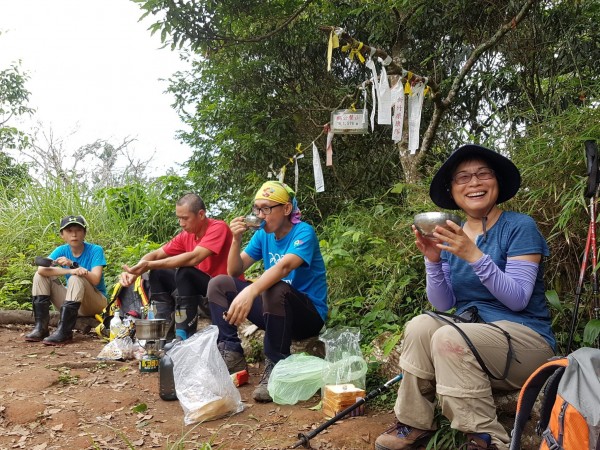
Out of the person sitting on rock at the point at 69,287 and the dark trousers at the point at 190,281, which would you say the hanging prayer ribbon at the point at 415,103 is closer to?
the dark trousers at the point at 190,281

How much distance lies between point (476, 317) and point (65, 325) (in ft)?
12.8

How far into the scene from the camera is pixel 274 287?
3186 millimetres

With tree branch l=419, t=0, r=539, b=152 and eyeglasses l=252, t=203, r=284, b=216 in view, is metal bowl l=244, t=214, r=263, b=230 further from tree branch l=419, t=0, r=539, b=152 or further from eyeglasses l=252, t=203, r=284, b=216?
tree branch l=419, t=0, r=539, b=152

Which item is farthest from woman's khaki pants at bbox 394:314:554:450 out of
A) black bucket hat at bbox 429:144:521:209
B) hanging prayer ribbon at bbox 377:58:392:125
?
hanging prayer ribbon at bbox 377:58:392:125

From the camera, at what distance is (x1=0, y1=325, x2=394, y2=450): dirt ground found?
→ 2639 mm

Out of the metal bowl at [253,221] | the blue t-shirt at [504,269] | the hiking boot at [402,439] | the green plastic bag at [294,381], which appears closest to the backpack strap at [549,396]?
the blue t-shirt at [504,269]

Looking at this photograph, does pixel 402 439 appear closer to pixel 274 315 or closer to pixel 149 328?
pixel 274 315

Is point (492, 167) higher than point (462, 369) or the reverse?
higher

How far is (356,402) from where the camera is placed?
270cm

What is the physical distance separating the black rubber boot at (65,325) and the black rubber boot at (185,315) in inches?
53.6

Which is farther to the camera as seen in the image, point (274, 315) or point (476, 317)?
point (274, 315)

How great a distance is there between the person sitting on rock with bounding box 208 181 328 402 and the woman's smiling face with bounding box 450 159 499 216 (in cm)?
114

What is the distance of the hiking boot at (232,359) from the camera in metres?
3.59

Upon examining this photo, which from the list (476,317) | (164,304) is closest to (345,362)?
(476,317)
